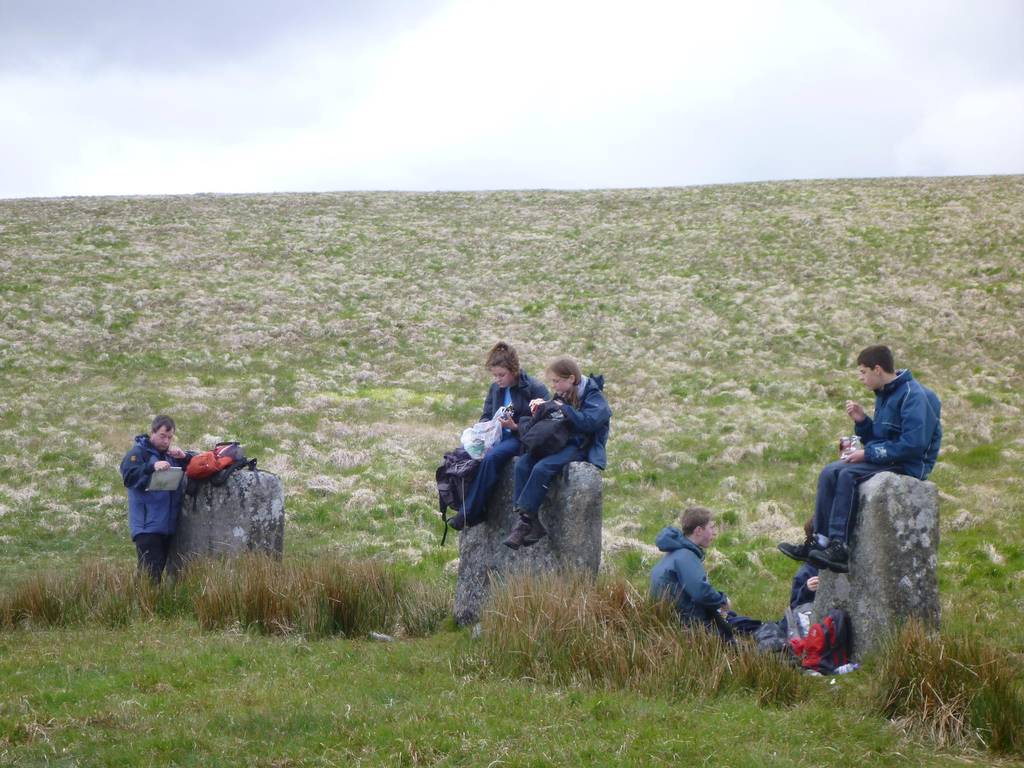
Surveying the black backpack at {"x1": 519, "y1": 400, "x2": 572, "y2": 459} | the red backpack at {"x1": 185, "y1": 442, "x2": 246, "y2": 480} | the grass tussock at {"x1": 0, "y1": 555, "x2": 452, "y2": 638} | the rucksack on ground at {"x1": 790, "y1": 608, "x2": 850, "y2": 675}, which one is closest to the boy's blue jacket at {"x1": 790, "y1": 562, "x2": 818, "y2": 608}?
the rucksack on ground at {"x1": 790, "y1": 608, "x2": 850, "y2": 675}

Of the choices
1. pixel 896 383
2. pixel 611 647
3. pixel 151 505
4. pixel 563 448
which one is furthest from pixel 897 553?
pixel 151 505

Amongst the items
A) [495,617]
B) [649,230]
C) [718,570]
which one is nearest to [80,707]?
[495,617]

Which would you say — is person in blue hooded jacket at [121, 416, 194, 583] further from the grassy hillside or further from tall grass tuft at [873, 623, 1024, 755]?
tall grass tuft at [873, 623, 1024, 755]

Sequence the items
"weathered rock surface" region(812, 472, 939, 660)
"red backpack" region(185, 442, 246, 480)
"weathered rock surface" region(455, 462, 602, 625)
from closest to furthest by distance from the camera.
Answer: "weathered rock surface" region(812, 472, 939, 660) → "weathered rock surface" region(455, 462, 602, 625) → "red backpack" region(185, 442, 246, 480)

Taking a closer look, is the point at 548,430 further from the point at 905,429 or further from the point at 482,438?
the point at 905,429

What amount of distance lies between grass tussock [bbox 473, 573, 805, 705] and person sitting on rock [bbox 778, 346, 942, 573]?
1.18 metres

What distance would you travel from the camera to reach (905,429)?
7.66 meters

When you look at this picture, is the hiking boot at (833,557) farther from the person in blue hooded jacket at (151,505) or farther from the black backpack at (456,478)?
the person in blue hooded jacket at (151,505)

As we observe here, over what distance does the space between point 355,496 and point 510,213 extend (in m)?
28.0

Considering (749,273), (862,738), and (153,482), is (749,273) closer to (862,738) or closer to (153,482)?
(153,482)

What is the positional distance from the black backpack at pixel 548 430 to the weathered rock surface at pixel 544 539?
0.89ft

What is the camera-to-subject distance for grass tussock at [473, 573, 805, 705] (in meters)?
6.77

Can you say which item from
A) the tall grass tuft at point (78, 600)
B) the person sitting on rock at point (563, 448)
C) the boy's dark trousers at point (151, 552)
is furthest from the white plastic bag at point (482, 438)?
the boy's dark trousers at point (151, 552)

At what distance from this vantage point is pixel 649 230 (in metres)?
37.9
